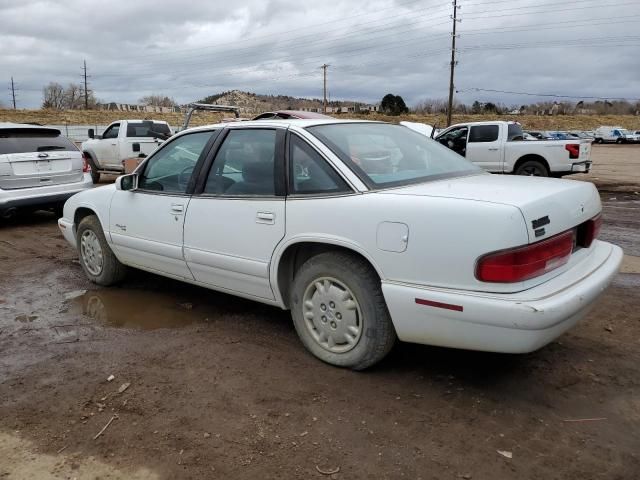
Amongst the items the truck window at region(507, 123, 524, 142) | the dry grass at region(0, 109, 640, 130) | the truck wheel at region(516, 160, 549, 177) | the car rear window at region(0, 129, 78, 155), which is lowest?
the truck wheel at region(516, 160, 549, 177)

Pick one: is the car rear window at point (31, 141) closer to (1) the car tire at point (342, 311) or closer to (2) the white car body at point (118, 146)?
(2) the white car body at point (118, 146)

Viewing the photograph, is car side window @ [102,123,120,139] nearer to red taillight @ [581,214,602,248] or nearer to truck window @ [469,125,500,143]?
truck window @ [469,125,500,143]

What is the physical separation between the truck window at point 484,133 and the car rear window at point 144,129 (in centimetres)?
823

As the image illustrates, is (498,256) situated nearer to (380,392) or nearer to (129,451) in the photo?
(380,392)

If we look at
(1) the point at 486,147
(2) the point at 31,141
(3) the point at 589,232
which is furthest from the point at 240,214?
(1) the point at 486,147

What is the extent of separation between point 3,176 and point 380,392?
7.31m

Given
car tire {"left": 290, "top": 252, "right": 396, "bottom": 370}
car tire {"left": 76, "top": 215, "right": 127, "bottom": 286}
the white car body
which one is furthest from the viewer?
the white car body

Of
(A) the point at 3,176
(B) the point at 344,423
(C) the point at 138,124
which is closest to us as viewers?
(B) the point at 344,423

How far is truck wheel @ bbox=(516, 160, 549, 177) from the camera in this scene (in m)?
13.1

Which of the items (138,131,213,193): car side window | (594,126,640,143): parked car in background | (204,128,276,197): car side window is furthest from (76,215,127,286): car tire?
(594,126,640,143): parked car in background

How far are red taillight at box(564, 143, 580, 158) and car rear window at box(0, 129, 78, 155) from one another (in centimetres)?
1044

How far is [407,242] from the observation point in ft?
9.55

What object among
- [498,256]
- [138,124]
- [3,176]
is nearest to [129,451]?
[498,256]

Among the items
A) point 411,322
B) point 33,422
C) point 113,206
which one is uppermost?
point 113,206
